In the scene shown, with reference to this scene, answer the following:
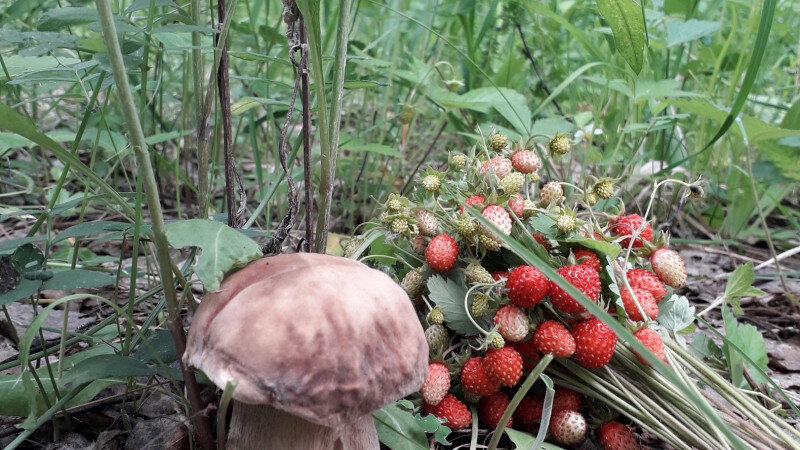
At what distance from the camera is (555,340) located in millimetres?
1010

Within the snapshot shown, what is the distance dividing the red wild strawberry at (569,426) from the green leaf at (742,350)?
1.33ft

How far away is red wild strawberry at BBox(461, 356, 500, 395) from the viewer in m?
1.06

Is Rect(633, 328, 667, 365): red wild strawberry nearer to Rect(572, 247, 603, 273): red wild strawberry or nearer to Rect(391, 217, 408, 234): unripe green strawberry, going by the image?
Rect(572, 247, 603, 273): red wild strawberry

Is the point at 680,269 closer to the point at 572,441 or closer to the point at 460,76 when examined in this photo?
the point at 572,441

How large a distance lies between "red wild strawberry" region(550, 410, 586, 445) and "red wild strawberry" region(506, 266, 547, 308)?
228 mm

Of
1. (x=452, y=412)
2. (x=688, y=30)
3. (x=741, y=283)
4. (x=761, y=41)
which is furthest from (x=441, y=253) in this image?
(x=688, y=30)

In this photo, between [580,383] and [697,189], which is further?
[697,189]

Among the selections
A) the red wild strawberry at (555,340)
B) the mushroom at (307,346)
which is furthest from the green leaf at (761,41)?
the mushroom at (307,346)

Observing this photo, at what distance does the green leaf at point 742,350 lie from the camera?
1.27 metres

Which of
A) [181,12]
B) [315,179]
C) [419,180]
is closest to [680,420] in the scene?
[419,180]

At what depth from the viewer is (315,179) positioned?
6.51ft

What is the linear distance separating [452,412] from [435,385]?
0.24 feet

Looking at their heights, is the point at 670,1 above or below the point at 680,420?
above

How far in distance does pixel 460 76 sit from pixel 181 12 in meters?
1.71
